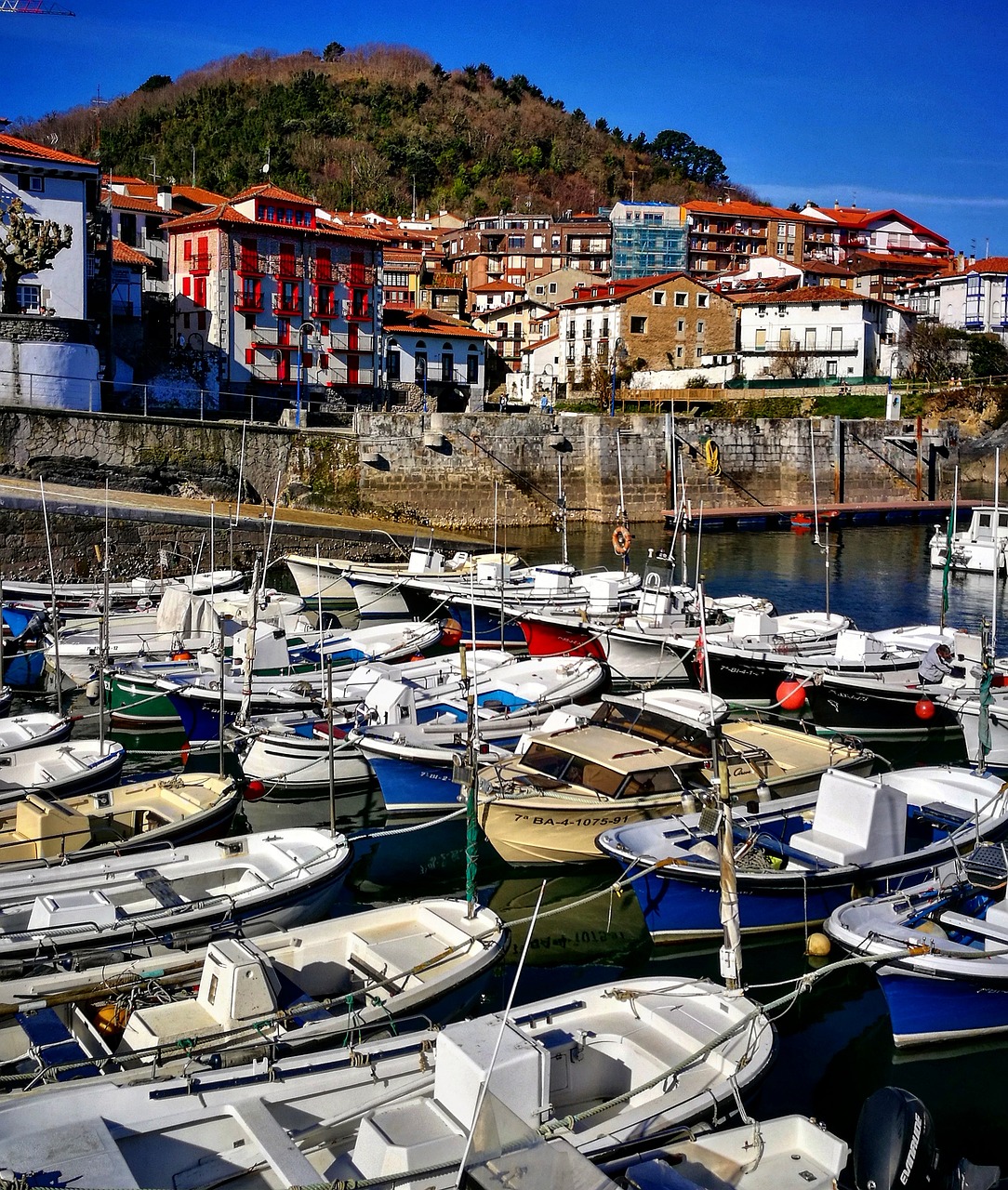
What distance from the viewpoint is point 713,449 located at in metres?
51.3

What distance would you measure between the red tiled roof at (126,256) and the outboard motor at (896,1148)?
167 ft

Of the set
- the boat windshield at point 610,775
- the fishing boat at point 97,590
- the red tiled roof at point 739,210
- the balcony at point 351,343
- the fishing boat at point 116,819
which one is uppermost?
the red tiled roof at point 739,210

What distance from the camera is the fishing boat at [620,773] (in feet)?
46.9

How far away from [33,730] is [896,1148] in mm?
12954

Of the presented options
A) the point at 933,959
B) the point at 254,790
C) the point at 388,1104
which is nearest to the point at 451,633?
the point at 254,790

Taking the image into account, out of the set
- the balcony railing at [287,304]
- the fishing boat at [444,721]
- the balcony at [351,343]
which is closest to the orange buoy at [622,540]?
the fishing boat at [444,721]

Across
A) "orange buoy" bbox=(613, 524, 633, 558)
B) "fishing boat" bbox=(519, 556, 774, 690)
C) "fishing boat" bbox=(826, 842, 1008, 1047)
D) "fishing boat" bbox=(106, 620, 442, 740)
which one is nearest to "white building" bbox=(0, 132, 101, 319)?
"orange buoy" bbox=(613, 524, 633, 558)

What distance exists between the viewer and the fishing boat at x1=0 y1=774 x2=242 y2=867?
13.1 metres

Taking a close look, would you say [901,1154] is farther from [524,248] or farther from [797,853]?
[524,248]

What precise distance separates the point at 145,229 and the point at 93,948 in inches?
2225

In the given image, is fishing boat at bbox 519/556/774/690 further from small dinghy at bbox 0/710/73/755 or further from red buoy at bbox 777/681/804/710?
small dinghy at bbox 0/710/73/755

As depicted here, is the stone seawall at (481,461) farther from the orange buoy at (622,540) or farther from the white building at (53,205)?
the white building at (53,205)

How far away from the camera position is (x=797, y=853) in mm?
13055

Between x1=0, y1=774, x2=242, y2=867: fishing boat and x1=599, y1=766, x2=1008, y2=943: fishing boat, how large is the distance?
14.5ft
